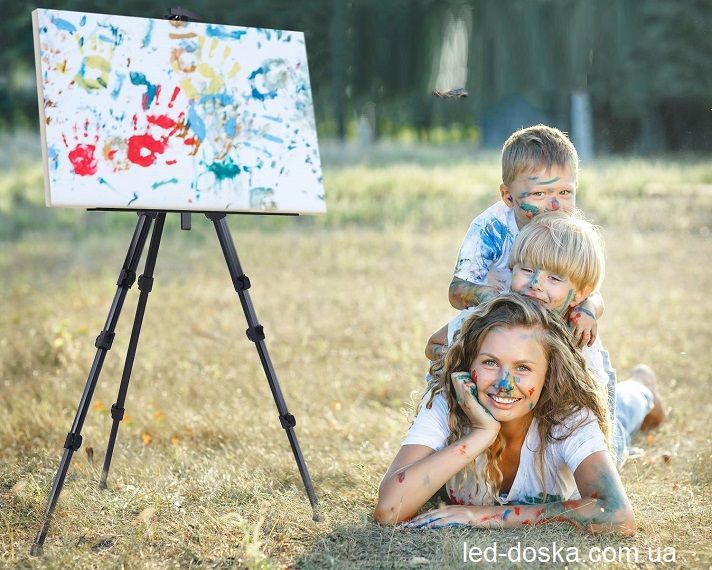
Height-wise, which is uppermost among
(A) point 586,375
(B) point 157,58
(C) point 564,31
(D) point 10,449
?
(C) point 564,31

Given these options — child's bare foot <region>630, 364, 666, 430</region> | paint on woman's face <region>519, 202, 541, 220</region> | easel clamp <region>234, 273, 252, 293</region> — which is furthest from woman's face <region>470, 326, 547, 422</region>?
child's bare foot <region>630, 364, 666, 430</region>

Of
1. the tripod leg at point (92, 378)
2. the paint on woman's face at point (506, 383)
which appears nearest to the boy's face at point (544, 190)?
the paint on woman's face at point (506, 383)

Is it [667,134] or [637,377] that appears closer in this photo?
[637,377]

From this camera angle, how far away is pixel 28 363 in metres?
6.60

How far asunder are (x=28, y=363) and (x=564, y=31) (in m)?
14.2

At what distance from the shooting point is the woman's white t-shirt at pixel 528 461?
3660mm

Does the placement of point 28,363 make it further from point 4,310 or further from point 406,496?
point 406,496

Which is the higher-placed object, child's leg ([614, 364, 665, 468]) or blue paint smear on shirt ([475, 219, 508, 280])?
blue paint smear on shirt ([475, 219, 508, 280])

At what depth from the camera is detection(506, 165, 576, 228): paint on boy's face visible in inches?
148

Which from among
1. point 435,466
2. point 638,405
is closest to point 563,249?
point 435,466

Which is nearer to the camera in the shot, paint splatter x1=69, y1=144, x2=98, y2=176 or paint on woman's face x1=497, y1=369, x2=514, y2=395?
paint on woman's face x1=497, y1=369, x2=514, y2=395

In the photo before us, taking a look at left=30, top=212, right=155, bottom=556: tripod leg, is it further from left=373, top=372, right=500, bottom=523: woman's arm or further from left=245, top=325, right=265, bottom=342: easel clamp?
left=373, top=372, right=500, bottom=523: woman's arm

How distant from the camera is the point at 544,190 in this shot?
3777 mm

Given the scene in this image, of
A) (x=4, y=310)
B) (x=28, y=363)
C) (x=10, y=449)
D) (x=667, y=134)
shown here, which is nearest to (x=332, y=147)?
(x=667, y=134)
